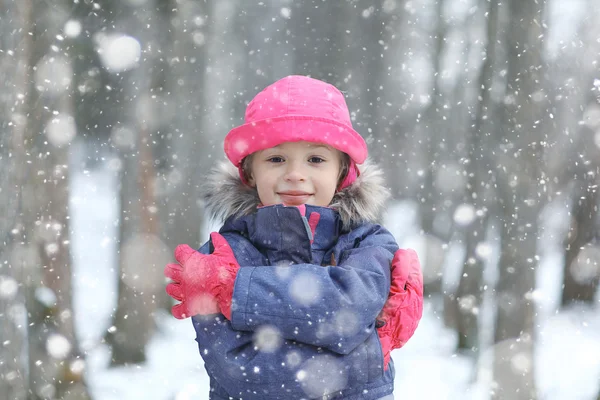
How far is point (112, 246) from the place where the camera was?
3031 mm

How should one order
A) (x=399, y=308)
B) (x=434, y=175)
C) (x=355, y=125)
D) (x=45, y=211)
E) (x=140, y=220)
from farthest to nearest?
(x=434, y=175)
(x=355, y=125)
(x=140, y=220)
(x=45, y=211)
(x=399, y=308)

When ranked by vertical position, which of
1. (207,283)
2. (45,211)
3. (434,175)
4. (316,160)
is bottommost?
(207,283)

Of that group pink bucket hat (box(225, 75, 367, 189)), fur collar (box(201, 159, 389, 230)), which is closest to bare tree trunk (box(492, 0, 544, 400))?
fur collar (box(201, 159, 389, 230))

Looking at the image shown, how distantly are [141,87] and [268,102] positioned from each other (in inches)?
71.1

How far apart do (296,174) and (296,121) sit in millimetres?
134

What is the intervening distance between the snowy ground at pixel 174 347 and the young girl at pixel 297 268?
1576mm

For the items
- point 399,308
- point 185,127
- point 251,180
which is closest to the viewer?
point 399,308

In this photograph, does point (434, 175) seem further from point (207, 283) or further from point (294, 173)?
point (207, 283)

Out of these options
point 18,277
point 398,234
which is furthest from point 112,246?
point 398,234

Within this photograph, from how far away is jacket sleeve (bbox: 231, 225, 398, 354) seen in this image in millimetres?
1212

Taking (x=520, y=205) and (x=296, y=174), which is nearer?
(x=296, y=174)

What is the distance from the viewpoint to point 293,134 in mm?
1364

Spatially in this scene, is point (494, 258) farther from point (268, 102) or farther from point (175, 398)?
point (268, 102)

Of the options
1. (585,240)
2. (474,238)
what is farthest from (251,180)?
(474,238)
